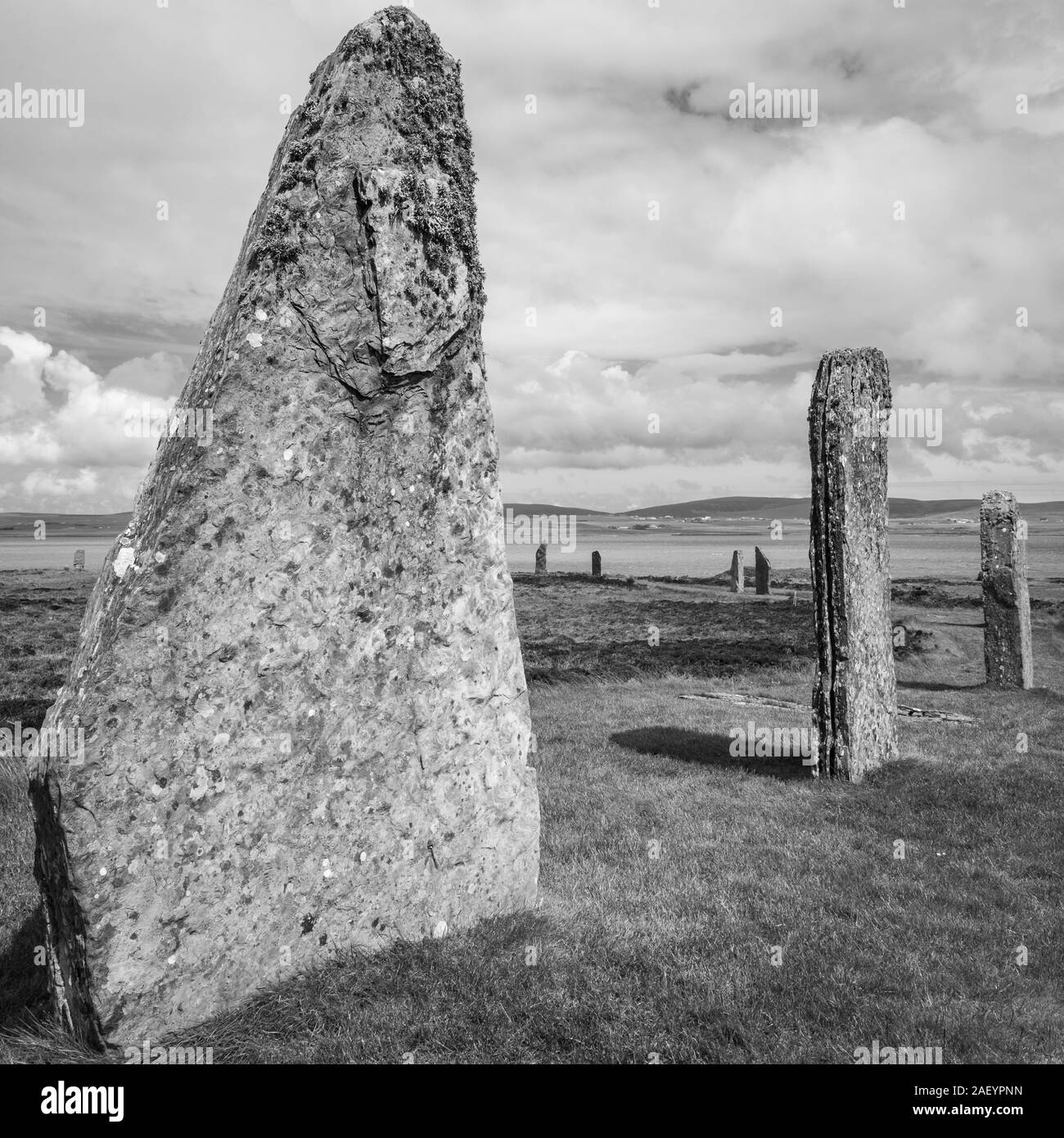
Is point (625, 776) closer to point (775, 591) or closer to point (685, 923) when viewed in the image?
point (685, 923)

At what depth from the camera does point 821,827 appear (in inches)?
312

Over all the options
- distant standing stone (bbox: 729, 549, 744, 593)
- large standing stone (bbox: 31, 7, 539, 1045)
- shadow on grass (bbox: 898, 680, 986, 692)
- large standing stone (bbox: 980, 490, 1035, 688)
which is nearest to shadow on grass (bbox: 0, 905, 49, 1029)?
large standing stone (bbox: 31, 7, 539, 1045)

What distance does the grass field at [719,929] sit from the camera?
4.32 meters

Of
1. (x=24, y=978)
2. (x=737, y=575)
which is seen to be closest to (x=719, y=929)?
(x=24, y=978)

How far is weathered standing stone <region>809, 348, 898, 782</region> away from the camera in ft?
30.1

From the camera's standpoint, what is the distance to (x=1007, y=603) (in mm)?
15328

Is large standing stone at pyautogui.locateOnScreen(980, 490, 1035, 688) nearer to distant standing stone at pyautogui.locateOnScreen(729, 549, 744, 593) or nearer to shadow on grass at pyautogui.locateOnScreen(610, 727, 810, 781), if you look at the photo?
shadow on grass at pyautogui.locateOnScreen(610, 727, 810, 781)

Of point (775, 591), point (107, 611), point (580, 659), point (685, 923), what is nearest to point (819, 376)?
point (685, 923)

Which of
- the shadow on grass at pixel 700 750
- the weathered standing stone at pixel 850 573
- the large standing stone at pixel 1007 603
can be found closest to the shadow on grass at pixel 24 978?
the shadow on grass at pixel 700 750

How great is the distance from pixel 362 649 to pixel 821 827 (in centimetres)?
517

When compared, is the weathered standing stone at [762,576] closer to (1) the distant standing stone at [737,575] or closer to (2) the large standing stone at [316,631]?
(1) the distant standing stone at [737,575]

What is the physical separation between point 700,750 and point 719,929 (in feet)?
17.3

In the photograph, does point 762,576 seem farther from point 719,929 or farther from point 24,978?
point 24,978

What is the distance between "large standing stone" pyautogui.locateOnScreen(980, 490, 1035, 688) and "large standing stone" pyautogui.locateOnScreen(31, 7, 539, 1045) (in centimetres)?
1283
